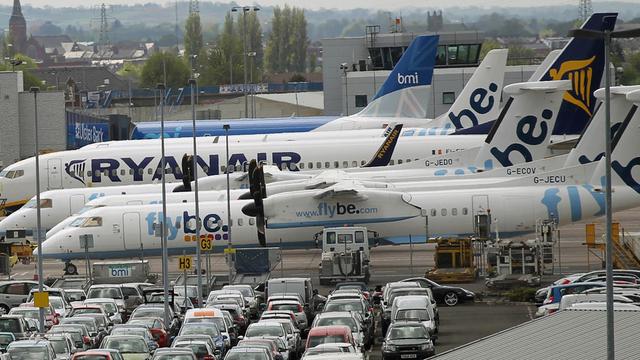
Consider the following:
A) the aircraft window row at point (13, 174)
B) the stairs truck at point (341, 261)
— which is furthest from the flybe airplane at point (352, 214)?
the aircraft window row at point (13, 174)

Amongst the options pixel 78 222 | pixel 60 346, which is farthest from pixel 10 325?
pixel 78 222

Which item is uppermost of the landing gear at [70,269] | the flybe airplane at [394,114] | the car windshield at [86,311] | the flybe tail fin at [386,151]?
the flybe airplane at [394,114]

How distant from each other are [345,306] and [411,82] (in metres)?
50.3

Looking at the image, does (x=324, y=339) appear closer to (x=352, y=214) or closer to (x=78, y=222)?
(x=352, y=214)

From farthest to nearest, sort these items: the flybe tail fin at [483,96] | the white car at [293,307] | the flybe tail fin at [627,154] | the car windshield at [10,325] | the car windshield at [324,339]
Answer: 1. the flybe tail fin at [483,96]
2. the flybe tail fin at [627,154]
3. the white car at [293,307]
4. the car windshield at [10,325]
5. the car windshield at [324,339]

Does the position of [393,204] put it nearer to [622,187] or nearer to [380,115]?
[622,187]

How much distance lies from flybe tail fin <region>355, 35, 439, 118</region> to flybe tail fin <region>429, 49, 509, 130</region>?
9590mm

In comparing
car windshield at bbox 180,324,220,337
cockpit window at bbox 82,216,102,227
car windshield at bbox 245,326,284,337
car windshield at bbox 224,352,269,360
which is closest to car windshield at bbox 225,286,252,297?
car windshield at bbox 180,324,220,337

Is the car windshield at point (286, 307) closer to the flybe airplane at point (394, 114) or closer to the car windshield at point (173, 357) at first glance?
the car windshield at point (173, 357)

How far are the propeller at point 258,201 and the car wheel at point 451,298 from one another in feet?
36.2

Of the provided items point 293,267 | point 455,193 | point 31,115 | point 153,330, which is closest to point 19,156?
point 31,115

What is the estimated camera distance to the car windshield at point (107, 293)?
1959 inches

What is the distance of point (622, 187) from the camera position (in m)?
56.2

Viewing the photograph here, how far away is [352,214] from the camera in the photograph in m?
60.2
